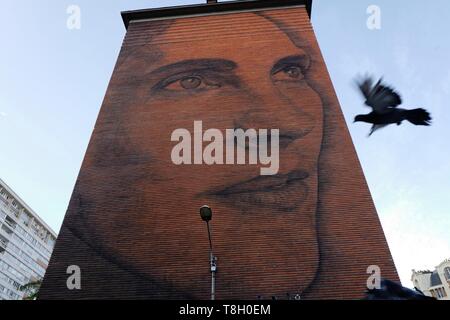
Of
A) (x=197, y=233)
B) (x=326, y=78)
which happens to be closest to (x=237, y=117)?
(x=326, y=78)

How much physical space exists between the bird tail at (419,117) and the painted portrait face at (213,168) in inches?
133

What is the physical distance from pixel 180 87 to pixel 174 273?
6793 mm

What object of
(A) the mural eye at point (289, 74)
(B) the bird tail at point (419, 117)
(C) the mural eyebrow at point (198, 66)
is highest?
(C) the mural eyebrow at point (198, 66)

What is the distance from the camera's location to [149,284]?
10.0 m

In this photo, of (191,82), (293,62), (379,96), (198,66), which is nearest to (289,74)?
(293,62)

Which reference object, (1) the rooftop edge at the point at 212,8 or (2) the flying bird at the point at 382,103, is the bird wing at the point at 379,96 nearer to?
(2) the flying bird at the point at 382,103

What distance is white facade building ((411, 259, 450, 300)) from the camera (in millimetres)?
39037

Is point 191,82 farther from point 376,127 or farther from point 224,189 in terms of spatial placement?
point 376,127

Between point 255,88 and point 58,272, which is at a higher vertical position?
point 255,88

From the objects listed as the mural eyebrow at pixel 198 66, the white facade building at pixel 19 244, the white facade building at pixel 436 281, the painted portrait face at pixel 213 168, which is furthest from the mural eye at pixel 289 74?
the white facade building at pixel 19 244

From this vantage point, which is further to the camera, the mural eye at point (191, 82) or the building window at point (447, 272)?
the building window at point (447, 272)

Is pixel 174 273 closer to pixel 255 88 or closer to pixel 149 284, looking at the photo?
pixel 149 284

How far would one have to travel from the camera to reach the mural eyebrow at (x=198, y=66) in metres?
14.3

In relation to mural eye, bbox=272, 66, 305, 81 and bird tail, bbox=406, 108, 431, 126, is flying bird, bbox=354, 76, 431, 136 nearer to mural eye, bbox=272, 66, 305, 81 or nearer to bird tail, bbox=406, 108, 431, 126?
bird tail, bbox=406, 108, 431, 126
